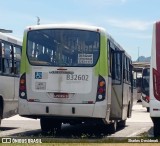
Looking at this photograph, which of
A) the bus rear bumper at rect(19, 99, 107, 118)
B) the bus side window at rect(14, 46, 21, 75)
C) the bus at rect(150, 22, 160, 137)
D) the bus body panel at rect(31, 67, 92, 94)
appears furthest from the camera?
the bus side window at rect(14, 46, 21, 75)

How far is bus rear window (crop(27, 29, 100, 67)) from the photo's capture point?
1459 centimetres

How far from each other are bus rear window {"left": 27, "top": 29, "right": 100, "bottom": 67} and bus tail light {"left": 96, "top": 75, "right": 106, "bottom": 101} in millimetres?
511

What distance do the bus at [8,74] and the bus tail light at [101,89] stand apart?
3.41 meters

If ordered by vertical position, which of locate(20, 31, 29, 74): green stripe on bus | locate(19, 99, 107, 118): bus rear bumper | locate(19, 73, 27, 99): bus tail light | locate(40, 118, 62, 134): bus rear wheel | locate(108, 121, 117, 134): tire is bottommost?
locate(108, 121, 117, 134): tire

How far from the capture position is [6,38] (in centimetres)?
1697

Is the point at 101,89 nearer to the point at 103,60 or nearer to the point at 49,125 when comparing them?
the point at 103,60

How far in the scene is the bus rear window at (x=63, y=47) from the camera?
14.6 m

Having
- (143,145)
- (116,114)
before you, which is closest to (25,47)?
→ (116,114)

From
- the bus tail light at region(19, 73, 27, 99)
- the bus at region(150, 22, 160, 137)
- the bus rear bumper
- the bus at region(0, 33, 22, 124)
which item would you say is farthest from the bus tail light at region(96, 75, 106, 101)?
the bus at region(0, 33, 22, 124)

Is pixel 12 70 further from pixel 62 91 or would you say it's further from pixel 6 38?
pixel 62 91

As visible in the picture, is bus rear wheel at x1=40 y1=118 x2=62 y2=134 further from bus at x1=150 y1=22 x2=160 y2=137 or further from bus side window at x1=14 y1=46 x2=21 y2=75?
bus at x1=150 y1=22 x2=160 y2=137

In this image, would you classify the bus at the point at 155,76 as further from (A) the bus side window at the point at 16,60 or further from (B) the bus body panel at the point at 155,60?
(A) the bus side window at the point at 16,60

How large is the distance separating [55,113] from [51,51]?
6.06ft

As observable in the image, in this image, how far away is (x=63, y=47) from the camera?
1482 centimetres
